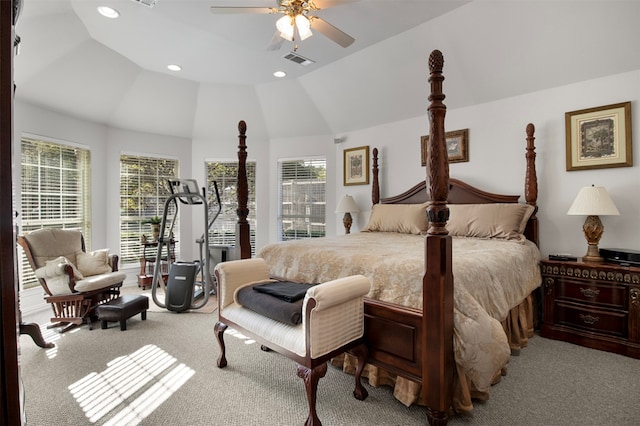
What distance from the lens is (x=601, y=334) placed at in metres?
2.83

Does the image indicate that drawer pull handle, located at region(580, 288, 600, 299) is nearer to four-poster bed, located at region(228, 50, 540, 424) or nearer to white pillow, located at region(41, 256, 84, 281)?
four-poster bed, located at region(228, 50, 540, 424)

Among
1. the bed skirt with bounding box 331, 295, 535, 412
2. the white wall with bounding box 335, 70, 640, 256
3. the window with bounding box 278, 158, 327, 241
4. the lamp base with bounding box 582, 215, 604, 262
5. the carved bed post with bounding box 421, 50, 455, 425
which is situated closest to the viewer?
the carved bed post with bounding box 421, 50, 455, 425

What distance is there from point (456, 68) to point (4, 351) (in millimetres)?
4442

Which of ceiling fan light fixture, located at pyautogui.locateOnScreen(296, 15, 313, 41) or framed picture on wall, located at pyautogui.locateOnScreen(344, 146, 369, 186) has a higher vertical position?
ceiling fan light fixture, located at pyautogui.locateOnScreen(296, 15, 313, 41)

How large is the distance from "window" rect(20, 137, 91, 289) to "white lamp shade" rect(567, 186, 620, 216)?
20.4 ft

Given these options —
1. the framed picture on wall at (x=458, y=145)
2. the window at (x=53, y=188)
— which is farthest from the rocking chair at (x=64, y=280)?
the framed picture on wall at (x=458, y=145)

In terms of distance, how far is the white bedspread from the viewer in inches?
69.4

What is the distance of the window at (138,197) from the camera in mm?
5438

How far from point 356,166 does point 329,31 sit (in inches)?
114

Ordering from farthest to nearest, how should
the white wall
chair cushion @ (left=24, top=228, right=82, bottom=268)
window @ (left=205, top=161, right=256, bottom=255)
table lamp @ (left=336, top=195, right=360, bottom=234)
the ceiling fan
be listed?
window @ (left=205, top=161, right=256, bottom=255), table lamp @ (left=336, top=195, right=360, bottom=234), chair cushion @ (left=24, top=228, right=82, bottom=268), the white wall, the ceiling fan

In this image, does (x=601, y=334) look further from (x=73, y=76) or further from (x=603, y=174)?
(x=73, y=76)

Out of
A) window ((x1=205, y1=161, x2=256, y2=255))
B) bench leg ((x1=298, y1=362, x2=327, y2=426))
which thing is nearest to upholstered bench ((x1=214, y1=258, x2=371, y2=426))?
bench leg ((x1=298, y1=362, x2=327, y2=426))

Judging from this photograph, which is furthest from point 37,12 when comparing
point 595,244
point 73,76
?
point 595,244

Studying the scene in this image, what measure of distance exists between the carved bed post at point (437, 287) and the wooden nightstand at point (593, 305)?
197 cm
